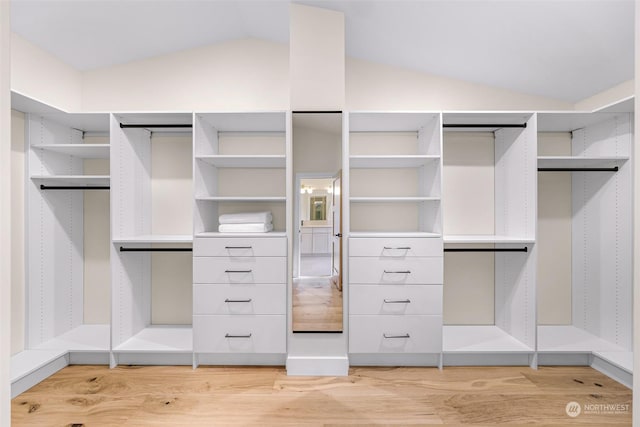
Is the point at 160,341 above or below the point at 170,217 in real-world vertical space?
below

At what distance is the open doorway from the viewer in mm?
2410

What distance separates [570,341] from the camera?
2600 millimetres

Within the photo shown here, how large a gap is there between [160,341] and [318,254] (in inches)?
56.7

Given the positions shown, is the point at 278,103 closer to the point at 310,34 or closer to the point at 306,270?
the point at 310,34

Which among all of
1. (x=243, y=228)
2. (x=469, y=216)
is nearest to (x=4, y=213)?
(x=243, y=228)

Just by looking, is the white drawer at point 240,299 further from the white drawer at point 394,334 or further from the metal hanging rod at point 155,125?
the metal hanging rod at point 155,125

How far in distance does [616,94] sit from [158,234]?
12.8 feet

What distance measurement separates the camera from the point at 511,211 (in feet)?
8.93

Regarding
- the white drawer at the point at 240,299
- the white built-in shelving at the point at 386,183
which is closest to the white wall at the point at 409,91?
the white built-in shelving at the point at 386,183

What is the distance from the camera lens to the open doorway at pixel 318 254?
2.41m

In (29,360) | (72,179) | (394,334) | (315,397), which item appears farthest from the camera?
(72,179)

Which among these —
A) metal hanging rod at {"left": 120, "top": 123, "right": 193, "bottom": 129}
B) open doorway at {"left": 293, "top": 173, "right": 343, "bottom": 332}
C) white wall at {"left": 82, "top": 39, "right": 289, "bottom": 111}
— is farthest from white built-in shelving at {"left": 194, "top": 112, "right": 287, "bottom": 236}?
open doorway at {"left": 293, "top": 173, "right": 343, "bottom": 332}

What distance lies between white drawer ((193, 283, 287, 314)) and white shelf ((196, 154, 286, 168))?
95cm

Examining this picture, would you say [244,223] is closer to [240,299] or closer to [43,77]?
[240,299]
